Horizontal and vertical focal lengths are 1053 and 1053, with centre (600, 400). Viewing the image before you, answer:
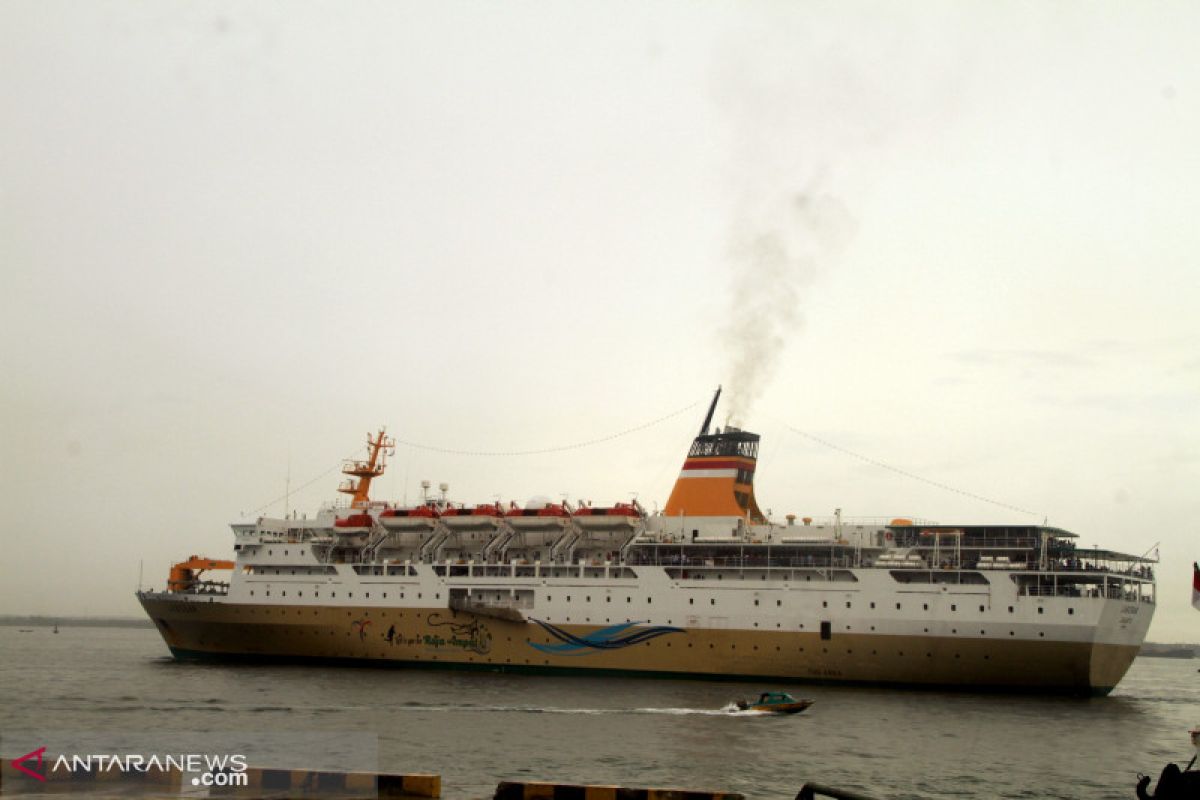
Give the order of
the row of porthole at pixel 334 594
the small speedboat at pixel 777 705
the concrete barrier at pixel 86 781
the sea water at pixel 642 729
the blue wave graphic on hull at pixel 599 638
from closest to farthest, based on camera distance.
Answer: the concrete barrier at pixel 86 781 < the sea water at pixel 642 729 < the small speedboat at pixel 777 705 < the blue wave graphic on hull at pixel 599 638 < the row of porthole at pixel 334 594

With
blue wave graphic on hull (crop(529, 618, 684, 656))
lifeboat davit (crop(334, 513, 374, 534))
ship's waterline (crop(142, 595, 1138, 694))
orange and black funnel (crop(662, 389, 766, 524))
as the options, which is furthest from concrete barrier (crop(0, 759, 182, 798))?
lifeboat davit (crop(334, 513, 374, 534))

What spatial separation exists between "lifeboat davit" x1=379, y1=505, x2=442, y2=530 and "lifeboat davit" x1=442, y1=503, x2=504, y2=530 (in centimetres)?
64

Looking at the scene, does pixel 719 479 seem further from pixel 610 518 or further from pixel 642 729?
pixel 642 729

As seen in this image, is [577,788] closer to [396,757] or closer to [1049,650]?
[396,757]

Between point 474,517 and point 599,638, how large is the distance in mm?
7879

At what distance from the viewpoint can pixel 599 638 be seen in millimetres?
38688

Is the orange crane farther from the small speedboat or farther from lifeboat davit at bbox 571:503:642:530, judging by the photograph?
the small speedboat

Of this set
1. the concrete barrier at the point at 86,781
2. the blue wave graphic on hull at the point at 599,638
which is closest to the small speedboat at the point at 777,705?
the blue wave graphic on hull at the point at 599,638

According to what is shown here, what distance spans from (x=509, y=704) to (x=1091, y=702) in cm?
1910

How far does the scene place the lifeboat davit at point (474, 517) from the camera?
4300 cm

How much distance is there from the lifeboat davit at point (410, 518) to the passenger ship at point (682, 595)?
0.26 feet

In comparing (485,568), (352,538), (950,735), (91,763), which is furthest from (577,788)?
(352,538)

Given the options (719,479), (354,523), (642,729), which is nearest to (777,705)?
(642,729)

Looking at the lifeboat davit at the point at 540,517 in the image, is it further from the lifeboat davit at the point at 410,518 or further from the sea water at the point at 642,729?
the sea water at the point at 642,729
